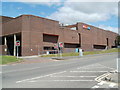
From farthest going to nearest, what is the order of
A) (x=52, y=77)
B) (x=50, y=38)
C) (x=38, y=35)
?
1. (x=50, y=38)
2. (x=38, y=35)
3. (x=52, y=77)

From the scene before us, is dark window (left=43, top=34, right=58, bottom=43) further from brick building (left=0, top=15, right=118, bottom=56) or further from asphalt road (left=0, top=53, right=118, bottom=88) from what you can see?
asphalt road (left=0, top=53, right=118, bottom=88)

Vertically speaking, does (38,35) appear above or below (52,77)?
above

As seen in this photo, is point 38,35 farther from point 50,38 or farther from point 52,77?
point 52,77

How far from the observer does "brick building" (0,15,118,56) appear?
42.8m

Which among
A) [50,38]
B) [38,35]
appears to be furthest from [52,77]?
[50,38]

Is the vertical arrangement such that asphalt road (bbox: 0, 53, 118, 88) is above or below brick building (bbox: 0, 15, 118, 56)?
below

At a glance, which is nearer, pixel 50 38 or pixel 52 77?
pixel 52 77

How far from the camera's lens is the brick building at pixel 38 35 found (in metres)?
42.8

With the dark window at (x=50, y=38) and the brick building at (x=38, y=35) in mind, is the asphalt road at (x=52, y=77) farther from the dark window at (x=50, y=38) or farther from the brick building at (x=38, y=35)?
the dark window at (x=50, y=38)

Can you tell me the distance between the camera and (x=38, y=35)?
45094 millimetres

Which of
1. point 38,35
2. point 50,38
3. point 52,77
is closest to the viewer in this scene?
point 52,77

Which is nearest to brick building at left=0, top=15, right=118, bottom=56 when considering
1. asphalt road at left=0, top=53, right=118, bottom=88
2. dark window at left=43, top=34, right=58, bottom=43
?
dark window at left=43, top=34, right=58, bottom=43

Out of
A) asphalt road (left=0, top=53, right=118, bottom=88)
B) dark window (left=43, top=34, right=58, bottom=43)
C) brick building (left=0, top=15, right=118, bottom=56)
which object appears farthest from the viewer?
dark window (left=43, top=34, right=58, bottom=43)

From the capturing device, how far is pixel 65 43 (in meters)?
56.2
